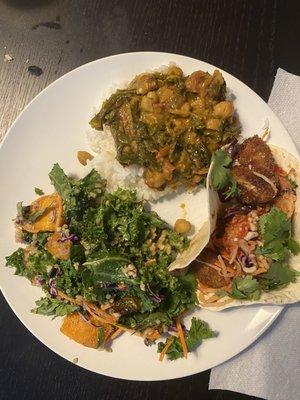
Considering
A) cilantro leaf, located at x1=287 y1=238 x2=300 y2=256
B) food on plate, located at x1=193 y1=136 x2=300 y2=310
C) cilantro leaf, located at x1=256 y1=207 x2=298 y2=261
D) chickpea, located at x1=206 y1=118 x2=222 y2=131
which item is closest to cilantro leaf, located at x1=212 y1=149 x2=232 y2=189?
food on plate, located at x1=193 y1=136 x2=300 y2=310

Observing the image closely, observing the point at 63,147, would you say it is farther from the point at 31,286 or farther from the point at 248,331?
the point at 248,331

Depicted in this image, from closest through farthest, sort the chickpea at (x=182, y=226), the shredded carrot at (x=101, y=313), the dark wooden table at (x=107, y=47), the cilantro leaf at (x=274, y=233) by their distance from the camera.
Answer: the cilantro leaf at (x=274, y=233) → the shredded carrot at (x=101, y=313) → the chickpea at (x=182, y=226) → the dark wooden table at (x=107, y=47)

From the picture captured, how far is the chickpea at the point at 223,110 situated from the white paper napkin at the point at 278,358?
47 cm

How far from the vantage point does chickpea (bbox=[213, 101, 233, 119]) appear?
2398 mm

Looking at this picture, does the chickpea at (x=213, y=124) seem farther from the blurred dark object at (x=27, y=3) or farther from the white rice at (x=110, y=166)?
the blurred dark object at (x=27, y=3)

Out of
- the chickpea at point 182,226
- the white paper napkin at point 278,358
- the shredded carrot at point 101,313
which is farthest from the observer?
the white paper napkin at point 278,358

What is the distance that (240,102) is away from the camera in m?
2.60

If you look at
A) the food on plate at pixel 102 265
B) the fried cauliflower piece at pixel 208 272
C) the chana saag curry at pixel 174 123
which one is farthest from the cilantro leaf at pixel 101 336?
the chana saag curry at pixel 174 123

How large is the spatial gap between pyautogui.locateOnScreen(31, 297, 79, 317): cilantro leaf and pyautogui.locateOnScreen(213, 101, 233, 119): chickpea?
128 cm

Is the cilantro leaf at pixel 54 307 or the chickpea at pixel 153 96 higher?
the chickpea at pixel 153 96

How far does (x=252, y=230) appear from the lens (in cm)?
242

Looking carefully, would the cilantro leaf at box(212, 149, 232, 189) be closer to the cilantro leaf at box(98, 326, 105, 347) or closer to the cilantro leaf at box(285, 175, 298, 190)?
the cilantro leaf at box(285, 175, 298, 190)

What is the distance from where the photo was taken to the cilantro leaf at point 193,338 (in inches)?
98.6

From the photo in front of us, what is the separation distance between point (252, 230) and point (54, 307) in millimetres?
1138
